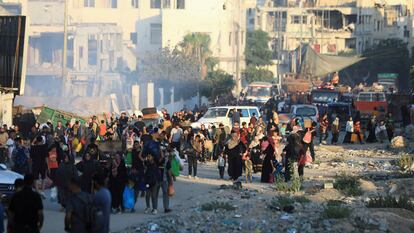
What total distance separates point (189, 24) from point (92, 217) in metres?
84.2

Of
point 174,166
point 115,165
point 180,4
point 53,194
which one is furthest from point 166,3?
point 115,165

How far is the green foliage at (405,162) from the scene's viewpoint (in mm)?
31834

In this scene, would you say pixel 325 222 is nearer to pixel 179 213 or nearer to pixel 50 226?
pixel 179 213

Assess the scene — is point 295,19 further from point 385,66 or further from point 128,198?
point 128,198

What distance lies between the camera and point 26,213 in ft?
44.3

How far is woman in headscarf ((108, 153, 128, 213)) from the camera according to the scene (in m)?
20.2

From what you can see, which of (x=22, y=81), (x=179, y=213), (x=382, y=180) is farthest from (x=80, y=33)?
(x=179, y=213)

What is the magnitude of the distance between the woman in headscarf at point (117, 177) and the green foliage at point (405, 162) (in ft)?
42.3

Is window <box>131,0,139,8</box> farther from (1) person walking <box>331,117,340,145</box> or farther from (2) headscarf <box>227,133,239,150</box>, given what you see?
(2) headscarf <box>227,133,239,150</box>

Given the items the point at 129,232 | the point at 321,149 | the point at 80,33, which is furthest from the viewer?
the point at 80,33

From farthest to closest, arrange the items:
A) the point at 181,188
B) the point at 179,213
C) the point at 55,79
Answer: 1. the point at 55,79
2. the point at 181,188
3. the point at 179,213

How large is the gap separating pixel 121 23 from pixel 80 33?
10713 millimetres

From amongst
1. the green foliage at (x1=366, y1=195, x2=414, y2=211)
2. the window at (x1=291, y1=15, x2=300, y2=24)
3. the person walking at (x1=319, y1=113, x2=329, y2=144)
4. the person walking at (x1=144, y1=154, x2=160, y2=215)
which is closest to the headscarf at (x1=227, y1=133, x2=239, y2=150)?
the green foliage at (x1=366, y1=195, x2=414, y2=211)

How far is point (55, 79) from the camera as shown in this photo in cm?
7938
